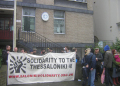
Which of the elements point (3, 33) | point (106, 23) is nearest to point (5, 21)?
point (3, 33)

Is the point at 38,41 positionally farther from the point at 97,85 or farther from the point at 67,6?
the point at 97,85

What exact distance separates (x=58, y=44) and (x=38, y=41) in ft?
6.40

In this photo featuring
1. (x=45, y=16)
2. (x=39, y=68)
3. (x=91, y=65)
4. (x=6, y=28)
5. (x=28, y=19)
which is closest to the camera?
(x=91, y=65)

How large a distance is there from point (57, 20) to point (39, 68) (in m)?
7.42

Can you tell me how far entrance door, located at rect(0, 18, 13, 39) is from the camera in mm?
11649

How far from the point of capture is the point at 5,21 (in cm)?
1220

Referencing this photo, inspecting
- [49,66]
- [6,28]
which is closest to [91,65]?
[49,66]

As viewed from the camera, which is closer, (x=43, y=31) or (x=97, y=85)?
(x=97, y=85)

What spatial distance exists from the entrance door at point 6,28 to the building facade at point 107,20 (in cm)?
1125

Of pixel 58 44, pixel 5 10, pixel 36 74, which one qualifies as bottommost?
pixel 36 74

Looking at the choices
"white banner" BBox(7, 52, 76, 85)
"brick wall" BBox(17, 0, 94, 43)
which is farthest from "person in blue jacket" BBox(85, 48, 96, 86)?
"brick wall" BBox(17, 0, 94, 43)

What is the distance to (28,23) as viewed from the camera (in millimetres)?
12164

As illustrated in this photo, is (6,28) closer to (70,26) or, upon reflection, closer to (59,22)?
(59,22)

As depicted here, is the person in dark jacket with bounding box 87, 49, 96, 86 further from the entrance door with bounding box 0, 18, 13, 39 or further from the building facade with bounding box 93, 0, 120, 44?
the building facade with bounding box 93, 0, 120, 44
